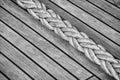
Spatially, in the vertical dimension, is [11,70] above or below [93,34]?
above

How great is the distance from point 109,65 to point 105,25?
0.37 m

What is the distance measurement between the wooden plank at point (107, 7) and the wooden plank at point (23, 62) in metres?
0.65

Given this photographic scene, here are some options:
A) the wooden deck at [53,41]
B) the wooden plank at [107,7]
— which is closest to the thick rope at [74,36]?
the wooden deck at [53,41]

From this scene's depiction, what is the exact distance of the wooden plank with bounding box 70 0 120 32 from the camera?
1.62 m

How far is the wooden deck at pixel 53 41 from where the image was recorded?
1.35 meters

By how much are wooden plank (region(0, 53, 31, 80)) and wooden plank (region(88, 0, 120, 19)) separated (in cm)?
73

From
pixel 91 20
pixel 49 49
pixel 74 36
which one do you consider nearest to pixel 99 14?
pixel 91 20

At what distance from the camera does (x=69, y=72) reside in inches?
53.4

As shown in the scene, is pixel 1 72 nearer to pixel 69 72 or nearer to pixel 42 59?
pixel 42 59

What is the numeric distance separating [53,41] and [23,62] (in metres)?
0.23

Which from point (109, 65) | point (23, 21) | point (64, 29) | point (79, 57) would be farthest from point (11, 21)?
point (109, 65)

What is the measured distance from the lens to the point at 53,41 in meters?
1.51

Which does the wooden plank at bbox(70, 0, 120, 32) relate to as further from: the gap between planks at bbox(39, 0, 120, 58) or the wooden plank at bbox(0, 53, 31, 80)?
the wooden plank at bbox(0, 53, 31, 80)

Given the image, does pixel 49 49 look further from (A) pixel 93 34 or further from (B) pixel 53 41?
(A) pixel 93 34
